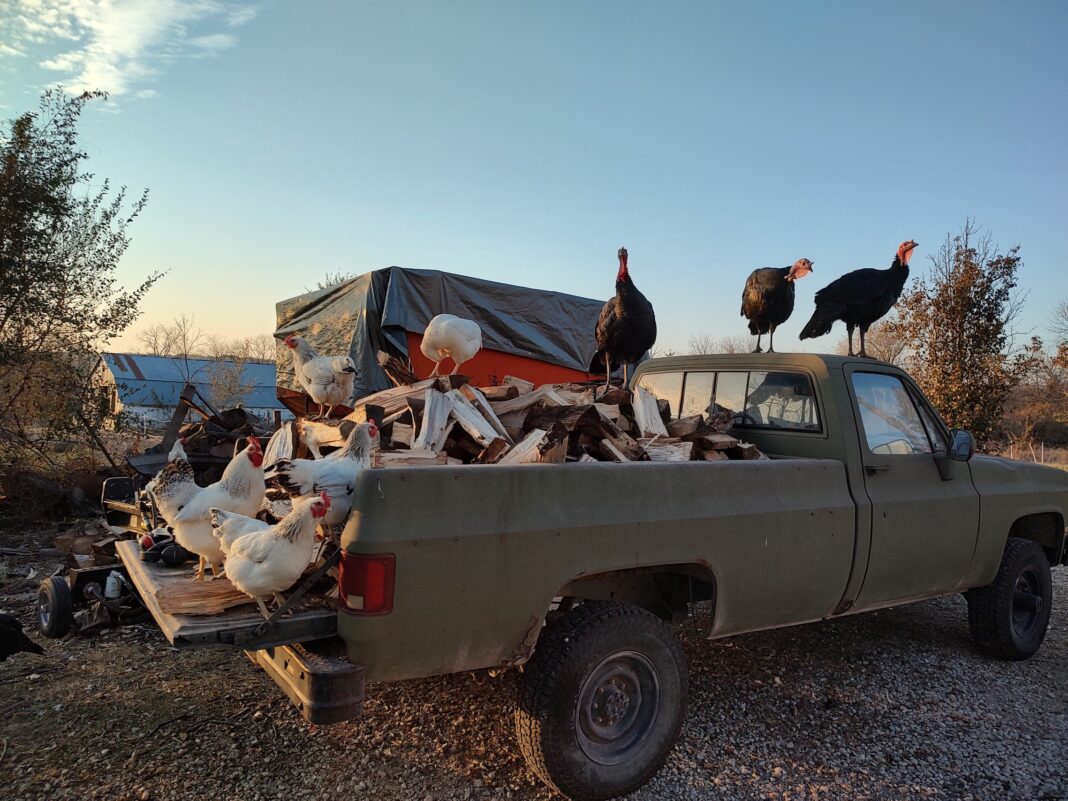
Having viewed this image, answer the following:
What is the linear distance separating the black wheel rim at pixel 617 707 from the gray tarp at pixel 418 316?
22.0ft

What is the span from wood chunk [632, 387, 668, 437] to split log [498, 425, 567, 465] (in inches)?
36.0

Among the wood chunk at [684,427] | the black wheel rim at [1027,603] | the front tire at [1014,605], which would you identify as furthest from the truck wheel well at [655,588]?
the black wheel rim at [1027,603]

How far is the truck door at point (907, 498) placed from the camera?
3586 millimetres

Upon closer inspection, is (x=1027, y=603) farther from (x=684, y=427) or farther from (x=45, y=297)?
(x=45, y=297)

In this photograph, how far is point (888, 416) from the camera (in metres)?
3.94

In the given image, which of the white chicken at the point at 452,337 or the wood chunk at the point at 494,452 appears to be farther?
the white chicken at the point at 452,337

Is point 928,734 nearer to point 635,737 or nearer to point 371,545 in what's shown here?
point 635,737

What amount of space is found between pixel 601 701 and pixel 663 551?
2.25ft

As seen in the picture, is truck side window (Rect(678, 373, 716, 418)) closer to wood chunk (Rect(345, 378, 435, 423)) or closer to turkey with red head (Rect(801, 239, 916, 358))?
wood chunk (Rect(345, 378, 435, 423))

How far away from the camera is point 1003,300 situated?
14.1 metres

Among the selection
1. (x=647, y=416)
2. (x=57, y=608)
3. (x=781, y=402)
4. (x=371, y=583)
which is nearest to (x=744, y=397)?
(x=781, y=402)

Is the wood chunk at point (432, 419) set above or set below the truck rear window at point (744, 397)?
below

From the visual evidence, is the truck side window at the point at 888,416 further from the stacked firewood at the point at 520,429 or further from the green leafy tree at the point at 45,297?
the green leafy tree at the point at 45,297

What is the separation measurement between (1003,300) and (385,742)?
16.0 metres
